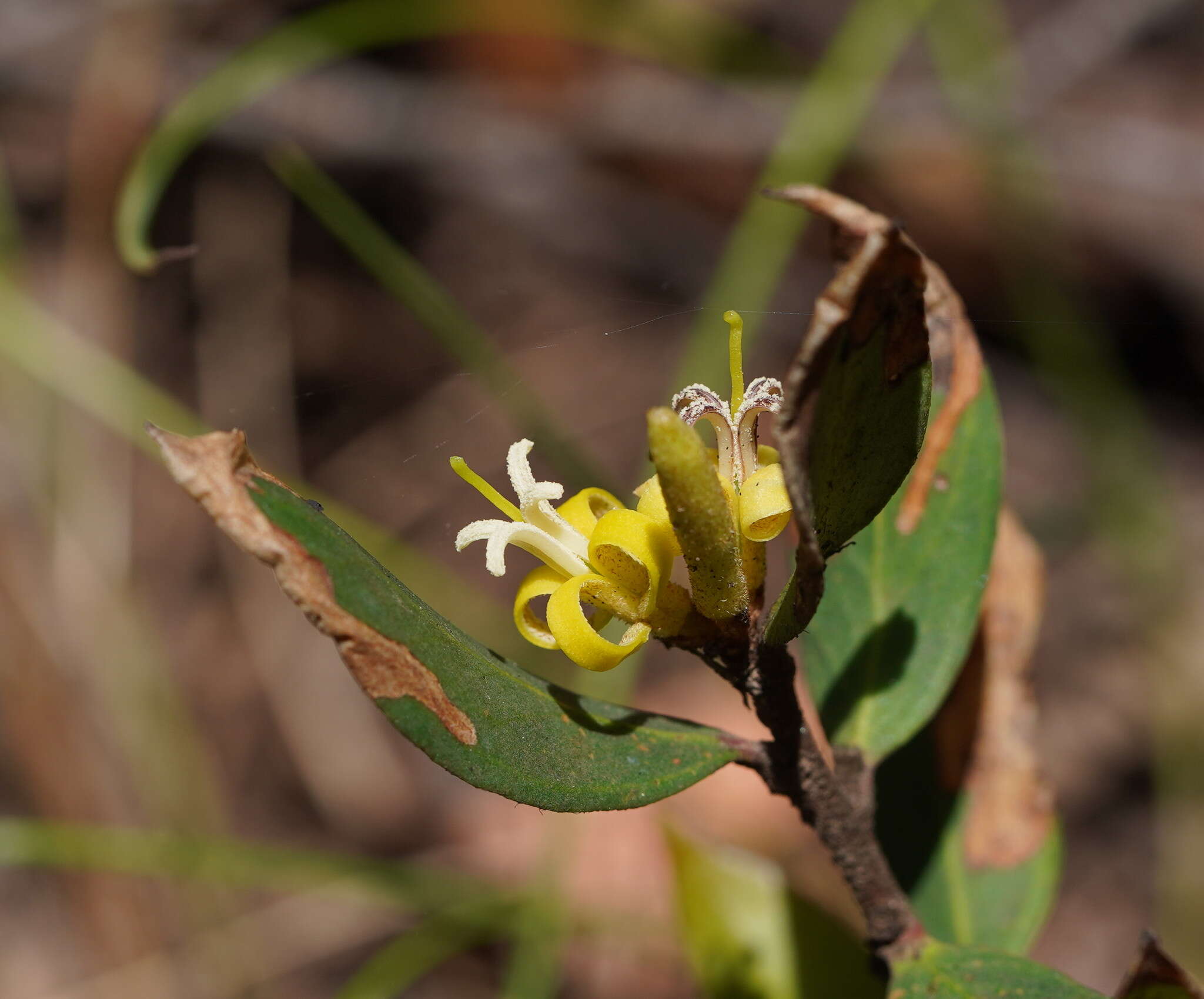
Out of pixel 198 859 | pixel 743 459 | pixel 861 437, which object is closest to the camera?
pixel 861 437

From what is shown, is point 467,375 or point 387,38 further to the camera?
point 387,38

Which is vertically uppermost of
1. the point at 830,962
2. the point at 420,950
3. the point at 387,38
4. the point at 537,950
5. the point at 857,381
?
the point at 387,38

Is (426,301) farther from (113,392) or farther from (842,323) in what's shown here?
(842,323)

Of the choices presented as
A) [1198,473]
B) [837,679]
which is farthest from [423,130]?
[837,679]

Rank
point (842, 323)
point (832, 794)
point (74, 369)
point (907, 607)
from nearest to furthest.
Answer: point (842, 323), point (832, 794), point (907, 607), point (74, 369)

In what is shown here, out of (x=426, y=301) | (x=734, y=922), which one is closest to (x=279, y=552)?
(x=734, y=922)

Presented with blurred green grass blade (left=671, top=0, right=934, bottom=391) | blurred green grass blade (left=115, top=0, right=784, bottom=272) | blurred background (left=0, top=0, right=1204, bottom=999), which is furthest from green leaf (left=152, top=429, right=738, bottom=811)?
blurred green grass blade (left=115, top=0, right=784, bottom=272)

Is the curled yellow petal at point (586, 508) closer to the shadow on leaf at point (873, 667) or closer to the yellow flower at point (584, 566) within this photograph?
the yellow flower at point (584, 566)

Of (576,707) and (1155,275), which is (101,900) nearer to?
(576,707)
